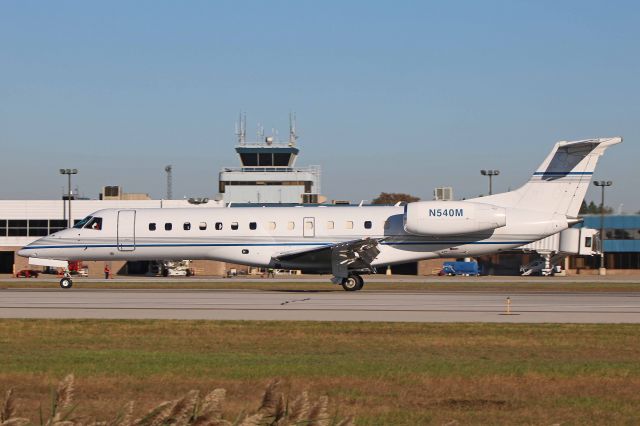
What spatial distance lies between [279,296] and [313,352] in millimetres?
15546

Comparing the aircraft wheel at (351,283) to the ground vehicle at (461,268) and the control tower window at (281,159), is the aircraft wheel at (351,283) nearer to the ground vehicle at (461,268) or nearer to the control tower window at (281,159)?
the ground vehicle at (461,268)

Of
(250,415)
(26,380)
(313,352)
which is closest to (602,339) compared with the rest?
(313,352)

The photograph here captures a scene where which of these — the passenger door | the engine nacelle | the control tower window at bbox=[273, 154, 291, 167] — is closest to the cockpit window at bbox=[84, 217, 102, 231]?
the passenger door

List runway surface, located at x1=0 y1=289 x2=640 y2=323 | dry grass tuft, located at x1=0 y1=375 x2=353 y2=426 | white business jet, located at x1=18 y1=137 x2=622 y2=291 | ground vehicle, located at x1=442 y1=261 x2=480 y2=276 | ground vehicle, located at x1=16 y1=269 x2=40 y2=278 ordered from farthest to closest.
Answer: ground vehicle, located at x1=442 y1=261 x2=480 y2=276 → ground vehicle, located at x1=16 y1=269 x2=40 y2=278 → white business jet, located at x1=18 y1=137 x2=622 y2=291 → runway surface, located at x1=0 y1=289 x2=640 y2=323 → dry grass tuft, located at x1=0 y1=375 x2=353 y2=426

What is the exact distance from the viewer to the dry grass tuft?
4121 mm

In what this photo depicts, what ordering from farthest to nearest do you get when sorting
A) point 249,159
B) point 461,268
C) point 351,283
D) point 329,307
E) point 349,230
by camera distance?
point 249,159 < point 461,268 < point 349,230 < point 351,283 < point 329,307

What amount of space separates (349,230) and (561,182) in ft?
29.4

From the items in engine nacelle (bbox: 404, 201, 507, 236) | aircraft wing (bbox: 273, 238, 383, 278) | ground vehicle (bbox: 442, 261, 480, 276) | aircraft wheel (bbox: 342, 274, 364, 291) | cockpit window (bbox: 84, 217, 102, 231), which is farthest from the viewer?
ground vehicle (bbox: 442, 261, 480, 276)

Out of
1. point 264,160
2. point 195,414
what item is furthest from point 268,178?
point 195,414

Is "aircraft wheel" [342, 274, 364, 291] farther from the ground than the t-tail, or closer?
closer

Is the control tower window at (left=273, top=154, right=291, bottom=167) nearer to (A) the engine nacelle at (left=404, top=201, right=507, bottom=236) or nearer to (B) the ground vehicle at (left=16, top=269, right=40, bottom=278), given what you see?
(B) the ground vehicle at (left=16, top=269, right=40, bottom=278)

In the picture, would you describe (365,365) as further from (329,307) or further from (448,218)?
(448,218)

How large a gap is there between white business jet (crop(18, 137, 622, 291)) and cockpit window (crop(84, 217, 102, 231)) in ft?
0.20

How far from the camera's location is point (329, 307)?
26.2 meters
